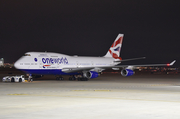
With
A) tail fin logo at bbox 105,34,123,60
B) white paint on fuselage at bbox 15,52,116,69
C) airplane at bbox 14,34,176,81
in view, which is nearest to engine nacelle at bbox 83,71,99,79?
airplane at bbox 14,34,176,81

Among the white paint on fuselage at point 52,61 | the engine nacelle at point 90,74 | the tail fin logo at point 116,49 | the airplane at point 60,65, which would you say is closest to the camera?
the white paint on fuselage at point 52,61

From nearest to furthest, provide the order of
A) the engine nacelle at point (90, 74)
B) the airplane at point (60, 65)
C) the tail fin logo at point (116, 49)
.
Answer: the airplane at point (60, 65) < the engine nacelle at point (90, 74) < the tail fin logo at point (116, 49)

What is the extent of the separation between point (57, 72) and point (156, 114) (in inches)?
1287

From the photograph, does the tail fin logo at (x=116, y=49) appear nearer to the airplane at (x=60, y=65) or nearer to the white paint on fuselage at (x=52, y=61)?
the white paint on fuselage at (x=52, y=61)

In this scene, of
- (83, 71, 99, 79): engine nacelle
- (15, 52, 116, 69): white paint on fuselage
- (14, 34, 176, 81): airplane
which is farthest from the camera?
(83, 71, 99, 79): engine nacelle

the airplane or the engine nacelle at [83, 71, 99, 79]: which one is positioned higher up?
the airplane

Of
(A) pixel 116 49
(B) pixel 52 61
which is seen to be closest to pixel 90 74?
(B) pixel 52 61

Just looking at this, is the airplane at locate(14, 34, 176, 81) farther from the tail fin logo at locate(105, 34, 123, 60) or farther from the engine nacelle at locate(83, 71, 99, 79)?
the tail fin logo at locate(105, 34, 123, 60)

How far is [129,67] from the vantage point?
150 ft

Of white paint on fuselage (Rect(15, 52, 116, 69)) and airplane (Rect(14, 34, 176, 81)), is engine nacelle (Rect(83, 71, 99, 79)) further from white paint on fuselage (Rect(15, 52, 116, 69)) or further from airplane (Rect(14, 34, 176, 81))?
white paint on fuselage (Rect(15, 52, 116, 69))

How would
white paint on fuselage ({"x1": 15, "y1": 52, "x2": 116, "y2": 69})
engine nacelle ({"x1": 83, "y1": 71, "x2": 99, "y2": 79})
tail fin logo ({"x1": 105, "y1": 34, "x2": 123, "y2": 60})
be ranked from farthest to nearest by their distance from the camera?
tail fin logo ({"x1": 105, "y1": 34, "x2": 123, "y2": 60}) < engine nacelle ({"x1": 83, "y1": 71, "x2": 99, "y2": 79}) < white paint on fuselage ({"x1": 15, "y1": 52, "x2": 116, "y2": 69})

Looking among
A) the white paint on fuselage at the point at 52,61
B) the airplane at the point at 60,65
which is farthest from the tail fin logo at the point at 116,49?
the airplane at the point at 60,65

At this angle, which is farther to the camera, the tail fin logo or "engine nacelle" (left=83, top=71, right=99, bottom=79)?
A: the tail fin logo

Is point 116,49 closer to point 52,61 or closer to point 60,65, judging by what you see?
point 60,65
